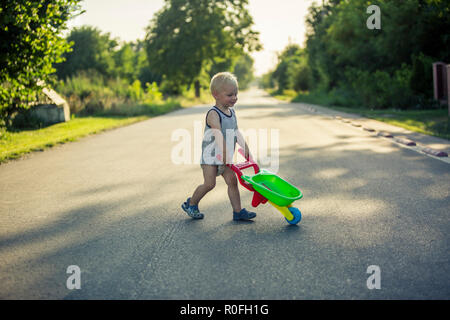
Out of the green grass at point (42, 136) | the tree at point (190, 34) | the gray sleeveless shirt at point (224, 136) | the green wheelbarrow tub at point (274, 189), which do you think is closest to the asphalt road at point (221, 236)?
the green wheelbarrow tub at point (274, 189)

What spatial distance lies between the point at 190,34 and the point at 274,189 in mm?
44281

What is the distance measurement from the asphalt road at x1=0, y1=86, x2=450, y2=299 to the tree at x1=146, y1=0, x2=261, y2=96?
132 feet

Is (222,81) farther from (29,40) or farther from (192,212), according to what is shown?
(29,40)

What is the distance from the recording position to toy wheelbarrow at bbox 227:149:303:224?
4.21m

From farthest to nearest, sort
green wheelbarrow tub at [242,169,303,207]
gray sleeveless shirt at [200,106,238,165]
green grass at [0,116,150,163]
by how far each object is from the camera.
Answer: green grass at [0,116,150,163] < gray sleeveless shirt at [200,106,238,165] < green wheelbarrow tub at [242,169,303,207]

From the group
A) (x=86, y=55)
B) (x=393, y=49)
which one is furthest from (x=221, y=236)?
(x=86, y=55)

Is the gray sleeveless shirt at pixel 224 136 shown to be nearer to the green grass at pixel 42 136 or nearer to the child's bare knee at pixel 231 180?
the child's bare knee at pixel 231 180

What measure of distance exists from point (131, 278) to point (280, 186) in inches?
73.6

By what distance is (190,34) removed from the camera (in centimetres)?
4612

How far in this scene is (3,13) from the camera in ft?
31.9

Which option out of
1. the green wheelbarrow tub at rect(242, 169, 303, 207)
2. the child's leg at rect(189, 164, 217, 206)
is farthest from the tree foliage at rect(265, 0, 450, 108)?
the child's leg at rect(189, 164, 217, 206)

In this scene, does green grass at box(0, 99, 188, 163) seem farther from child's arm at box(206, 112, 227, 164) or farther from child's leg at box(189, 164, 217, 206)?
child's arm at box(206, 112, 227, 164)

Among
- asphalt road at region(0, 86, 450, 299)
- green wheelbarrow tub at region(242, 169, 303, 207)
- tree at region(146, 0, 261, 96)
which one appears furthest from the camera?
tree at region(146, 0, 261, 96)

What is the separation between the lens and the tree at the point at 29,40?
10086 mm
